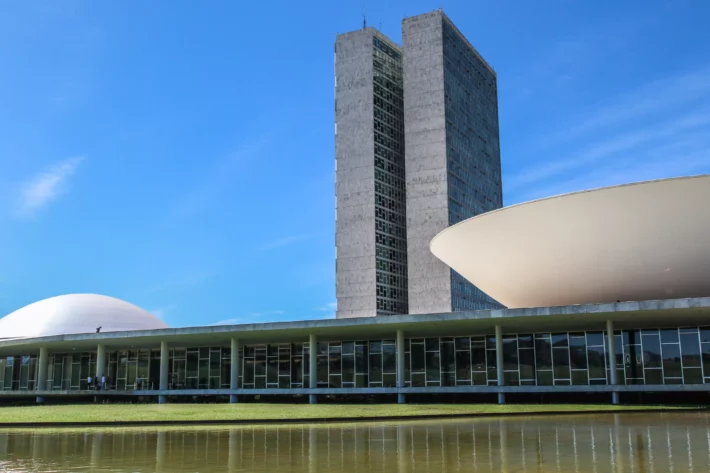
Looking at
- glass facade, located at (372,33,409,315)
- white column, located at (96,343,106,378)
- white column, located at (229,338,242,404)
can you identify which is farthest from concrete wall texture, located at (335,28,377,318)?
white column, located at (229,338,242,404)

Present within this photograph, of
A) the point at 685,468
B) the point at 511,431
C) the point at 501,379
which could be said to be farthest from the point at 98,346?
the point at 685,468

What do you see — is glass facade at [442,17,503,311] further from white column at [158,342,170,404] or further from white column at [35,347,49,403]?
white column at [158,342,170,404]

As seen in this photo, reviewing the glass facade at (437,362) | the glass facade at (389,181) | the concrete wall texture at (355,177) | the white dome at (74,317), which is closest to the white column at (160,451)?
the glass facade at (437,362)

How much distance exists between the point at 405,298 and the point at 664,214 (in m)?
79.8

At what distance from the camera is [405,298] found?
106188 millimetres

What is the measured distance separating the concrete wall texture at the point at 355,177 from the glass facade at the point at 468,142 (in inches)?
421

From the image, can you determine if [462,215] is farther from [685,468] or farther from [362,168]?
[685,468]

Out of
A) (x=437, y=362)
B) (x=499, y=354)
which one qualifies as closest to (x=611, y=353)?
(x=499, y=354)

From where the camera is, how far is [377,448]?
1266cm

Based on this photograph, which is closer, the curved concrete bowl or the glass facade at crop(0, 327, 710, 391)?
the curved concrete bowl

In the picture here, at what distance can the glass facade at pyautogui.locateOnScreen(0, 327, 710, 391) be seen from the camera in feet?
106

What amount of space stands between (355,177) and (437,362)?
66141mm

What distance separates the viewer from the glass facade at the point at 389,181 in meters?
102

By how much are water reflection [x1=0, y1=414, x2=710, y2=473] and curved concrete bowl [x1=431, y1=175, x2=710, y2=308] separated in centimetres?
1046
